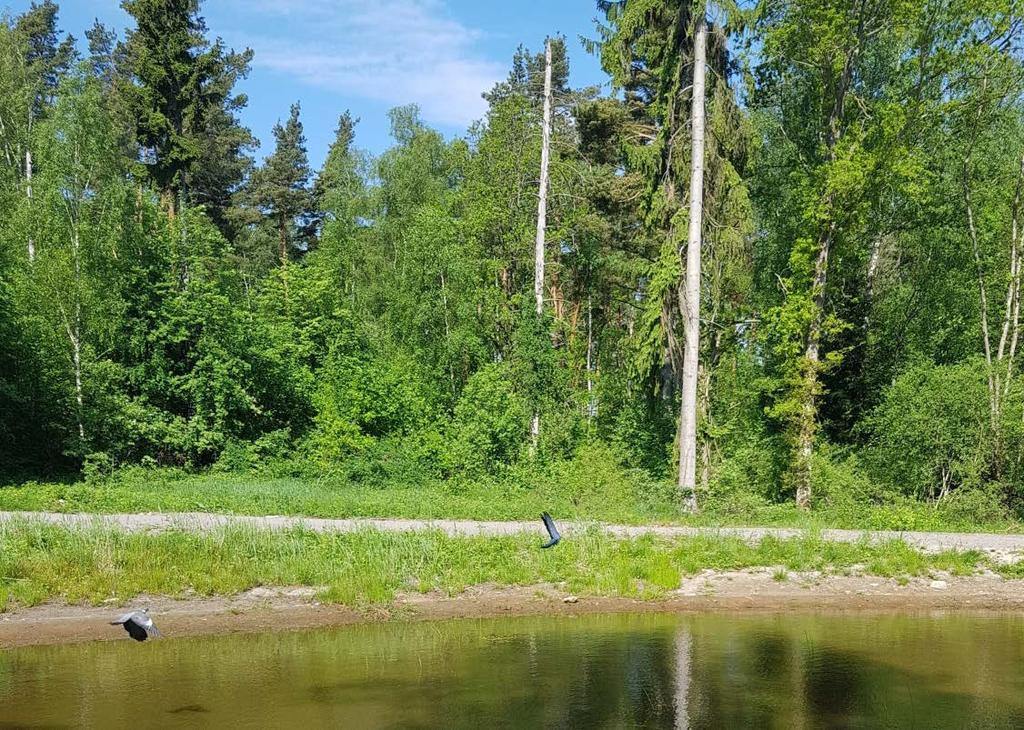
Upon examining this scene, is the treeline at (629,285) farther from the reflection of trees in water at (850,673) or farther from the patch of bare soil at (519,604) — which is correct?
the reflection of trees in water at (850,673)

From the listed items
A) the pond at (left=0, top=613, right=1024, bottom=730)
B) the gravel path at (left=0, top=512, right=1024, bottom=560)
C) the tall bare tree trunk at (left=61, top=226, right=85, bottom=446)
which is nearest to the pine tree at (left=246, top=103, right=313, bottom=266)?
the tall bare tree trunk at (left=61, top=226, right=85, bottom=446)

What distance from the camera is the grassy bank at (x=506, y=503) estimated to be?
18.1m

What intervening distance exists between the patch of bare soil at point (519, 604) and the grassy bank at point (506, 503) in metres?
2.84

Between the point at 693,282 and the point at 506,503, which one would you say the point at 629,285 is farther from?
the point at 506,503

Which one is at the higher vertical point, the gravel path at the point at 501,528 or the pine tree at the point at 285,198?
the pine tree at the point at 285,198

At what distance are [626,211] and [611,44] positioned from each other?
1068cm

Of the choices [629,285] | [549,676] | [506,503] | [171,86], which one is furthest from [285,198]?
[549,676]

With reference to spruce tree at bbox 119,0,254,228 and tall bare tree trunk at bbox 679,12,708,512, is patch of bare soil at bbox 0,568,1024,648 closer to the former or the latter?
tall bare tree trunk at bbox 679,12,708,512

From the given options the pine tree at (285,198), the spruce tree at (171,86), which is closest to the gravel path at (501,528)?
the spruce tree at (171,86)

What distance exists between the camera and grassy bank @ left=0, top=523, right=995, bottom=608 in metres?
13.3

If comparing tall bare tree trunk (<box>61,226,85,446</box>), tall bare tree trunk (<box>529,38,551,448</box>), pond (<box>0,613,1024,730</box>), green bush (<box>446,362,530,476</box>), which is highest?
tall bare tree trunk (<box>529,38,551,448</box>)

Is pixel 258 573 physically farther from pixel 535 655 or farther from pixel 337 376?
pixel 337 376

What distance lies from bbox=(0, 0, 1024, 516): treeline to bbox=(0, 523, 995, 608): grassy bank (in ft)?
13.2

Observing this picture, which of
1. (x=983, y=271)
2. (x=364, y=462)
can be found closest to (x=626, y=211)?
(x=983, y=271)
